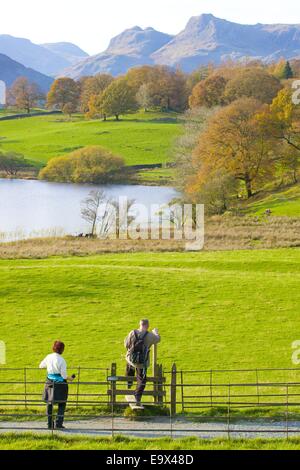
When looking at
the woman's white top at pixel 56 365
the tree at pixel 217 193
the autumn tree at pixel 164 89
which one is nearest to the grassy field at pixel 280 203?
the tree at pixel 217 193

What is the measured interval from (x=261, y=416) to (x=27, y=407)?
799 centimetres

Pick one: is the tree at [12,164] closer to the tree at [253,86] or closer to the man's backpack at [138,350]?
the tree at [253,86]

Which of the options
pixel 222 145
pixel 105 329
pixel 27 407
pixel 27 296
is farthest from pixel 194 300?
pixel 222 145

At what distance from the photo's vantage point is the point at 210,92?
150375 millimetres

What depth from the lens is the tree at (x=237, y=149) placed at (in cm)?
9338

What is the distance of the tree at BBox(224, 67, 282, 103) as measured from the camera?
441 ft

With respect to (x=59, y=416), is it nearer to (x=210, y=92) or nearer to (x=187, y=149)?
(x=187, y=149)

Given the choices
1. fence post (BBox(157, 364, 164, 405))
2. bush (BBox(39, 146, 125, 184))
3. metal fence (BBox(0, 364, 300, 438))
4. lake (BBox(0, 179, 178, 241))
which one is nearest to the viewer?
metal fence (BBox(0, 364, 300, 438))

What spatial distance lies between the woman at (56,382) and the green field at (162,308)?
10.8 meters

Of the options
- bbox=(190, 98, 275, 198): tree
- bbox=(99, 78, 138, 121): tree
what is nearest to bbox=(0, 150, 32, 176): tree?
bbox=(99, 78, 138, 121): tree

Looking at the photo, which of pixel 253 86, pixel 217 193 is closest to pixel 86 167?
pixel 253 86

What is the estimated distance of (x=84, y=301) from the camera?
42188 millimetres

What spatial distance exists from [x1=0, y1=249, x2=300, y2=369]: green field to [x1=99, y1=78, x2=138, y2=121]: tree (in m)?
123

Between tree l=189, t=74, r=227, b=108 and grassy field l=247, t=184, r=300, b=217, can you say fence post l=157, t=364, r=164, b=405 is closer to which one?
grassy field l=247, t=184, r=300, b=217
